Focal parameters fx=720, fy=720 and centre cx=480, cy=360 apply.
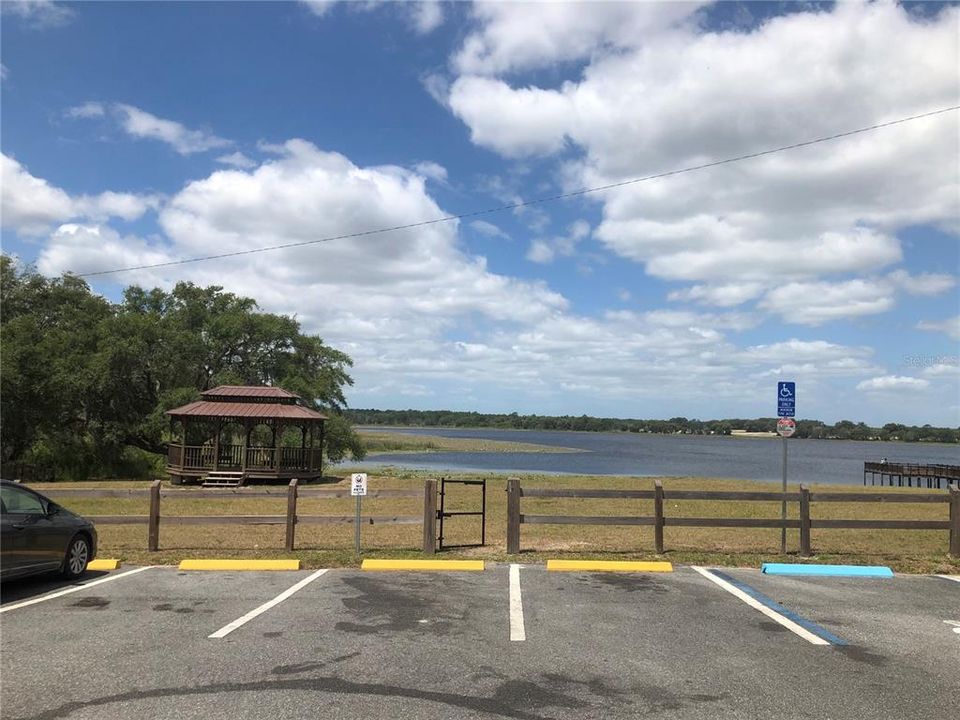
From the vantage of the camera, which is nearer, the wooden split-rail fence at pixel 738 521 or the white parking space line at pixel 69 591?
the white parking space line at pixel 69 591

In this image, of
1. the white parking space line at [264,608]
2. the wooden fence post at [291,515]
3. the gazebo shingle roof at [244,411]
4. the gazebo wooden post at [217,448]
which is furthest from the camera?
the gazebo wooden post at [217,448]

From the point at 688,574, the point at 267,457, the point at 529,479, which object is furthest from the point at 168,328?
the point at 688,574

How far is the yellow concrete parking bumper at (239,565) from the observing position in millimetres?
10414

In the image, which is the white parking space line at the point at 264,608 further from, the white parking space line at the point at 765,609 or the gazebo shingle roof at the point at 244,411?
the gazebo shingle roof at the point at 244,411

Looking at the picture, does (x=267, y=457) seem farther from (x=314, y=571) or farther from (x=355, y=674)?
(x=355, y=674)

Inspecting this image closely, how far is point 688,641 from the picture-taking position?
6.85 meters

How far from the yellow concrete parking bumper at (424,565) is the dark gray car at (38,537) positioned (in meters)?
3.79

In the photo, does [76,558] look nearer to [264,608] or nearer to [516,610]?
[264,608]

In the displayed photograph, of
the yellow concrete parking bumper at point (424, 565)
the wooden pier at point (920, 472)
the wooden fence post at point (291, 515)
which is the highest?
the wooden fence post at point (291, 515)

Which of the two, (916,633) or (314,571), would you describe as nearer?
(916,633)

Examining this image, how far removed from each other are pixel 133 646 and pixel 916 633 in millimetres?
7567

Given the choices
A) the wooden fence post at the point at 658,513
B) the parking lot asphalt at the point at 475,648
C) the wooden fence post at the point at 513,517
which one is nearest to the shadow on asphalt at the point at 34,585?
the parking lot asphalt at the point at 475,648

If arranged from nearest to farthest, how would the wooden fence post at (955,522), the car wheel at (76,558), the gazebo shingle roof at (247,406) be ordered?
1. the car wheel at (76,558)
2. the wooden fence post at (955,522)
3. the gazebo shingle roof at (247,406)

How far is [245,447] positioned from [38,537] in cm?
2353
